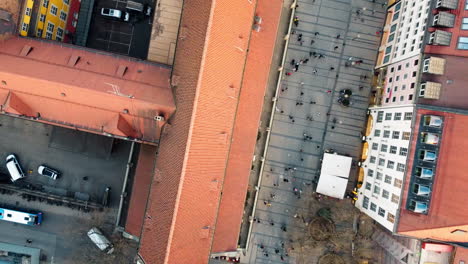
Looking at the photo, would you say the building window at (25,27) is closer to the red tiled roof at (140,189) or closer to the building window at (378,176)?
the red tiled roof at (140,189)

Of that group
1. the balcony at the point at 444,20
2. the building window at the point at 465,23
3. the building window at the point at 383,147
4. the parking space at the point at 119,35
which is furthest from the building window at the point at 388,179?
the parking space at the point at 119,35

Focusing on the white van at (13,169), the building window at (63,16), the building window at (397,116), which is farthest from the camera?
the white van at (13,169)

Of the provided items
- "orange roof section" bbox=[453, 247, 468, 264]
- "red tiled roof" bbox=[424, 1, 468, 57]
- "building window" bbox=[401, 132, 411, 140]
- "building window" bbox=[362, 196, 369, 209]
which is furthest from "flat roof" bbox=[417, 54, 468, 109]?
"orange roof section" bbox=[453, 247, 468, 264]

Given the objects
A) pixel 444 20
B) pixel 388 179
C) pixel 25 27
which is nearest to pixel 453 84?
pixel 444 20

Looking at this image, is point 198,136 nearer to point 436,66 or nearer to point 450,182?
point 450,182

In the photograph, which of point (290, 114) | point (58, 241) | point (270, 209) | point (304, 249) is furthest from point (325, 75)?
point (58, 241)

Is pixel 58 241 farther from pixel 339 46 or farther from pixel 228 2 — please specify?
pixel 339 46
